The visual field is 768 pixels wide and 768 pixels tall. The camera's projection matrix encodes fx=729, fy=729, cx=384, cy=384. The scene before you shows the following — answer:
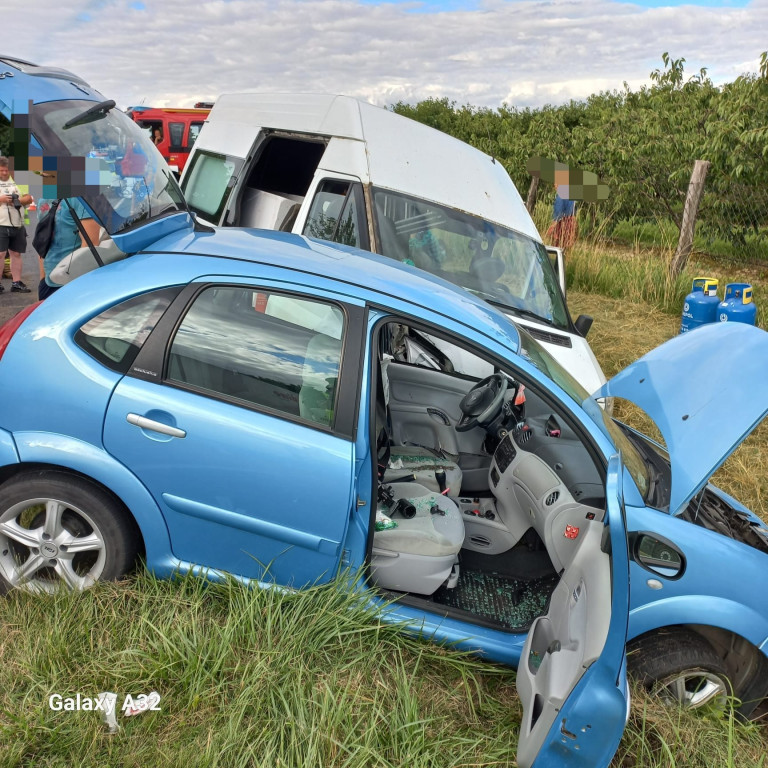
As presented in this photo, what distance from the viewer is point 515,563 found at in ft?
11.7

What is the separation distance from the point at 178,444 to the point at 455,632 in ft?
4.23

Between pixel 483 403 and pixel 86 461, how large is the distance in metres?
1.94

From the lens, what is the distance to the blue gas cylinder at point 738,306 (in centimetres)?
686

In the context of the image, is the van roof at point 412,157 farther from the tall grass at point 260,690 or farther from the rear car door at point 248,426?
the tall grass at point 260,690

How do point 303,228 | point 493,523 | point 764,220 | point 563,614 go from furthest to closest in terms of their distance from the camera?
point 764,220, point 303,228, point 493,523, point 563,614

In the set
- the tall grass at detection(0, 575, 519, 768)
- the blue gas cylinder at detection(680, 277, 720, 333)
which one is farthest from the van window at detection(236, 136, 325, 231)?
the tall grass at detection(0, 575, 519, 768)

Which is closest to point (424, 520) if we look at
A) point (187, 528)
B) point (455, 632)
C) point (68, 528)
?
point (455, 632)

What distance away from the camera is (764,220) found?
10078mm

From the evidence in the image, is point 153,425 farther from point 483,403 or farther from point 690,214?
point 690,214

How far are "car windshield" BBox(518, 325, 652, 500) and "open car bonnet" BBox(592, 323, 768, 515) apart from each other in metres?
0.10

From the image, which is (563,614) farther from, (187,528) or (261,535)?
(187,528)

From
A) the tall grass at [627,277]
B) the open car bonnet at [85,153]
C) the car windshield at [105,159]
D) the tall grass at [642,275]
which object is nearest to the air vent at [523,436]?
the open car bonnet at [85,153]

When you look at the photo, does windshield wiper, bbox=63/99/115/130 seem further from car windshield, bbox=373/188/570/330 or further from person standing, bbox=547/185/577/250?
person standing, bbox=547/185/577/250

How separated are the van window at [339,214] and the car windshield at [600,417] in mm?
2475
